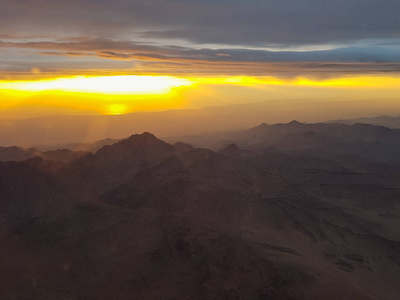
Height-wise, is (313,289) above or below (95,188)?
above

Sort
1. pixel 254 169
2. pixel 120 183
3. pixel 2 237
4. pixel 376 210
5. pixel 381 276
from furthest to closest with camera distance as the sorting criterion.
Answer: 1. pixel 254 169
2. pixel 120 183
3. pixel 376 210
4. pixel 2 237
5. pixel 381 276

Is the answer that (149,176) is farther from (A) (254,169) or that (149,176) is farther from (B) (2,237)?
(B) (2,237)

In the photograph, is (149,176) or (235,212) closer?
(235,212)

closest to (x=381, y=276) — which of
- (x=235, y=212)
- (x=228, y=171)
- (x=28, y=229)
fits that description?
(x=235, y=212)

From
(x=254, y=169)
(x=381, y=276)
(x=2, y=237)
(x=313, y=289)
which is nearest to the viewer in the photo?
(x=313, y=289)

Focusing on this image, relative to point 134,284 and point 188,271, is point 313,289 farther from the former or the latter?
point 134,284

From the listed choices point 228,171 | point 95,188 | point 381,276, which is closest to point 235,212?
point 228,171
